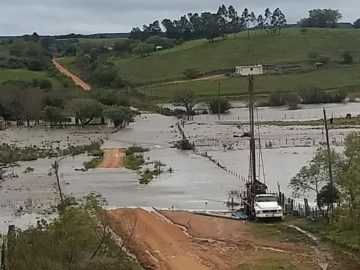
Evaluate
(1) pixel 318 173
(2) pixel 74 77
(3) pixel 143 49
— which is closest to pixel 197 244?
(1) pixel 318 173

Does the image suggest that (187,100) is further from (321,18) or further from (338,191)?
(321,18)

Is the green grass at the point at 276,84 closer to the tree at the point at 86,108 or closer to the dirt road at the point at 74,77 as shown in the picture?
the dirt road at the point at 74,77

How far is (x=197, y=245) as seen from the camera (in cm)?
3059

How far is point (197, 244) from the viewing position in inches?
1212

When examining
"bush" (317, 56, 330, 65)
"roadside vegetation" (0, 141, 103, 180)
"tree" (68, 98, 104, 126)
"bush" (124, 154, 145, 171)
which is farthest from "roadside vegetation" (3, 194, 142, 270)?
"bush" (317, 56, 330, 65)

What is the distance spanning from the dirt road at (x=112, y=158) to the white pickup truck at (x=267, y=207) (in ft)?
72.7

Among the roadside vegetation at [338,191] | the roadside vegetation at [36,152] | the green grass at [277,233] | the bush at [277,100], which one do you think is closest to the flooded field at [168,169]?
the roadside vegetation at [36,152]

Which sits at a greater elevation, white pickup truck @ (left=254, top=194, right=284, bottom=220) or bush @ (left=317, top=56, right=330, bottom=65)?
bush @ (left=317, top=56, right=330, bottom=65)

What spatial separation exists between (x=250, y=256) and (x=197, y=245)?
2817mm

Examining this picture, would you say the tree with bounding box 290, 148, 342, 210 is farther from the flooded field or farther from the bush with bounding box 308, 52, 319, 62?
the bush with bounding box 308, 52, 319, 62

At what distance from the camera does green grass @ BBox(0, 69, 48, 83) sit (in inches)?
4712

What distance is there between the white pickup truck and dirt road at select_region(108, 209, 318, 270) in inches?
36.3

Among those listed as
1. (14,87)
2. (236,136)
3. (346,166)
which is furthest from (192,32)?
(346,166)

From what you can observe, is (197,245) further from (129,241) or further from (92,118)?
(92,118)
